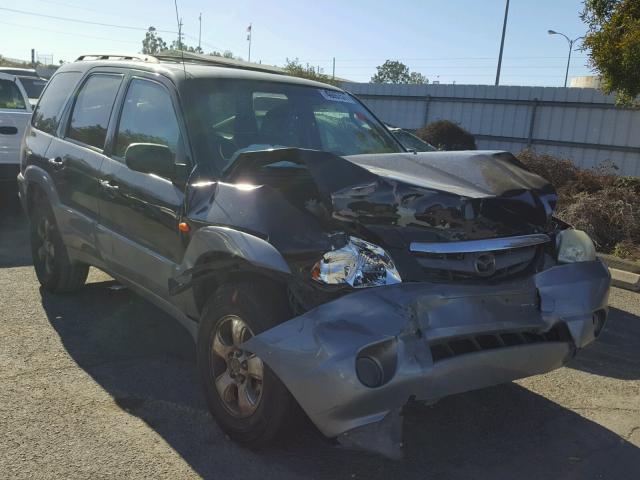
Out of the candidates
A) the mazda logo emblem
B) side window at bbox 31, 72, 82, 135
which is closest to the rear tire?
side window at bbox 31, 72, 82, 135

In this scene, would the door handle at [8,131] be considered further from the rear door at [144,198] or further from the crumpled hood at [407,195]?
the crumpled hood at [407,195]

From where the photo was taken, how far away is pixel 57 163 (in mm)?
5082

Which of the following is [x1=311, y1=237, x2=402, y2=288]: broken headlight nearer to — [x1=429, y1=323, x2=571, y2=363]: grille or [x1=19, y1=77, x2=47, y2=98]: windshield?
[x1=429, y1=323, x2=571, y2=363]: grille

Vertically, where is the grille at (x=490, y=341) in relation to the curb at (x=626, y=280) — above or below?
above

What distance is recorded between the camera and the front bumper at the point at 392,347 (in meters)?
2.55

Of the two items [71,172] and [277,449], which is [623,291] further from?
[71,172]

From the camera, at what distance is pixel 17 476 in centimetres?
293

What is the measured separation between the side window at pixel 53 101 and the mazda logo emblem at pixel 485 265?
3828 mm

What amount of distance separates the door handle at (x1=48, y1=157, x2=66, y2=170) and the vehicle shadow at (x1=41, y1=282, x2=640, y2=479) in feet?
4.47

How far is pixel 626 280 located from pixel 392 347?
546 centimetres

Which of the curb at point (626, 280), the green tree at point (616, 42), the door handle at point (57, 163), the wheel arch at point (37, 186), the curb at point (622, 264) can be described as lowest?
the curb at point (626, 280)

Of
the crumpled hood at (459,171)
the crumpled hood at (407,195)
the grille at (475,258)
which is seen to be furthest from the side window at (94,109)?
the grille at (475,258)

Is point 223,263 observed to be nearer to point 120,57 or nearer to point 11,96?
point 120,57

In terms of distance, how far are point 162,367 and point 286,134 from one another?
178 cm
